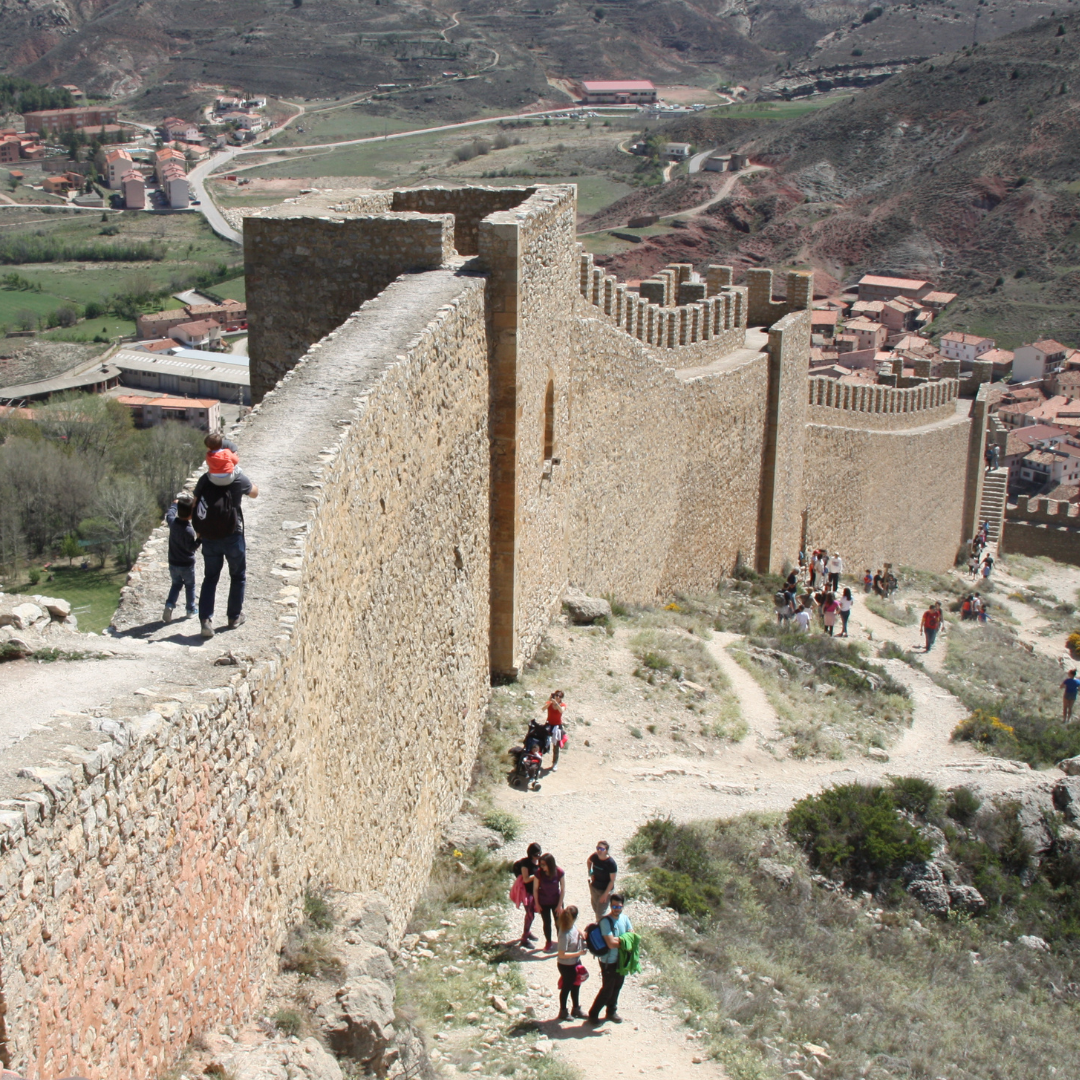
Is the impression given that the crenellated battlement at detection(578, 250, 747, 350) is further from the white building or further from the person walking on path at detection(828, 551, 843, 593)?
the white building

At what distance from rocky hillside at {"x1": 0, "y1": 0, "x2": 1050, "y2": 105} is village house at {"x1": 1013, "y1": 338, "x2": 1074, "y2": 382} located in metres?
51.4

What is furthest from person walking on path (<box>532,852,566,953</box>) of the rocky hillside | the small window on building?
the rocky hillside

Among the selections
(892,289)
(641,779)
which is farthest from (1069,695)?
(892,289)

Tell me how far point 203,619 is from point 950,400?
2209 cm

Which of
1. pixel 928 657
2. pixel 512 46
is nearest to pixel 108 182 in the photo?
pixel 512 46

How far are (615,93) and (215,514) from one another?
384 feet

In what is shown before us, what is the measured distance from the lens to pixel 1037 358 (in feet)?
192

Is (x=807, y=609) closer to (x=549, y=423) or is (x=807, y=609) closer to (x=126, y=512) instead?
(x=549, y=423)

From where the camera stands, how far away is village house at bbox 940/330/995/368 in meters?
55.6

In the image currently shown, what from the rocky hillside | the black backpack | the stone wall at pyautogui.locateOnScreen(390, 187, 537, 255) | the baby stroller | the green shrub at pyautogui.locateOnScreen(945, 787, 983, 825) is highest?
the rocky hillside

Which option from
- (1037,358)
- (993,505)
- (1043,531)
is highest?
(993,505)

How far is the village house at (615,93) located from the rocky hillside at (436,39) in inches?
88.0

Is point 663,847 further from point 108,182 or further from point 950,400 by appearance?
point 108,182

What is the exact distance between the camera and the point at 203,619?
212 inches
